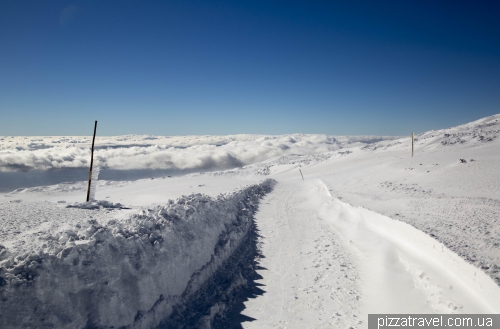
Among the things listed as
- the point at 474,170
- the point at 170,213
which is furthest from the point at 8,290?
the point at 474,170

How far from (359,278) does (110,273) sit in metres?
8.07

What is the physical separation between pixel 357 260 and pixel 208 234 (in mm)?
6179

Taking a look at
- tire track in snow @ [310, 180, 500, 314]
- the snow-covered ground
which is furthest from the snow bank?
tire track in snow @ [310, 180, 500, 314]

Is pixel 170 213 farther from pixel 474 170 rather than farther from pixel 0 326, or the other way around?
pixel 474 170

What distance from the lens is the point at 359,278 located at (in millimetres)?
9812

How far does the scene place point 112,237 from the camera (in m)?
7.38

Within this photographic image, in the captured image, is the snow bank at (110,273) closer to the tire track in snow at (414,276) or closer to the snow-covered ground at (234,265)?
the snow-covered ground at (234,265)

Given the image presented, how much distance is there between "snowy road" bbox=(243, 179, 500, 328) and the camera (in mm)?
7516

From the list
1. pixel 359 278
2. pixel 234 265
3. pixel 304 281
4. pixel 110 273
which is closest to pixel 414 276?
pixel 359 278

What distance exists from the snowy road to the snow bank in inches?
93.6

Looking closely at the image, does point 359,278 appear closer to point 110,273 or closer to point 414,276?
point 414,276

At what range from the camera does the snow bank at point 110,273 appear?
5156 millimetres

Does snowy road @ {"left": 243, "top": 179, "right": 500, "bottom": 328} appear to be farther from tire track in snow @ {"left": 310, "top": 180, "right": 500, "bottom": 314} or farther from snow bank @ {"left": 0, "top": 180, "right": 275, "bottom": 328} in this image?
snow bank @ {"left": 0, "top": 180, "right": 275, "bottom": 328}

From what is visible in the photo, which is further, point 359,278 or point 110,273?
point 359,278
